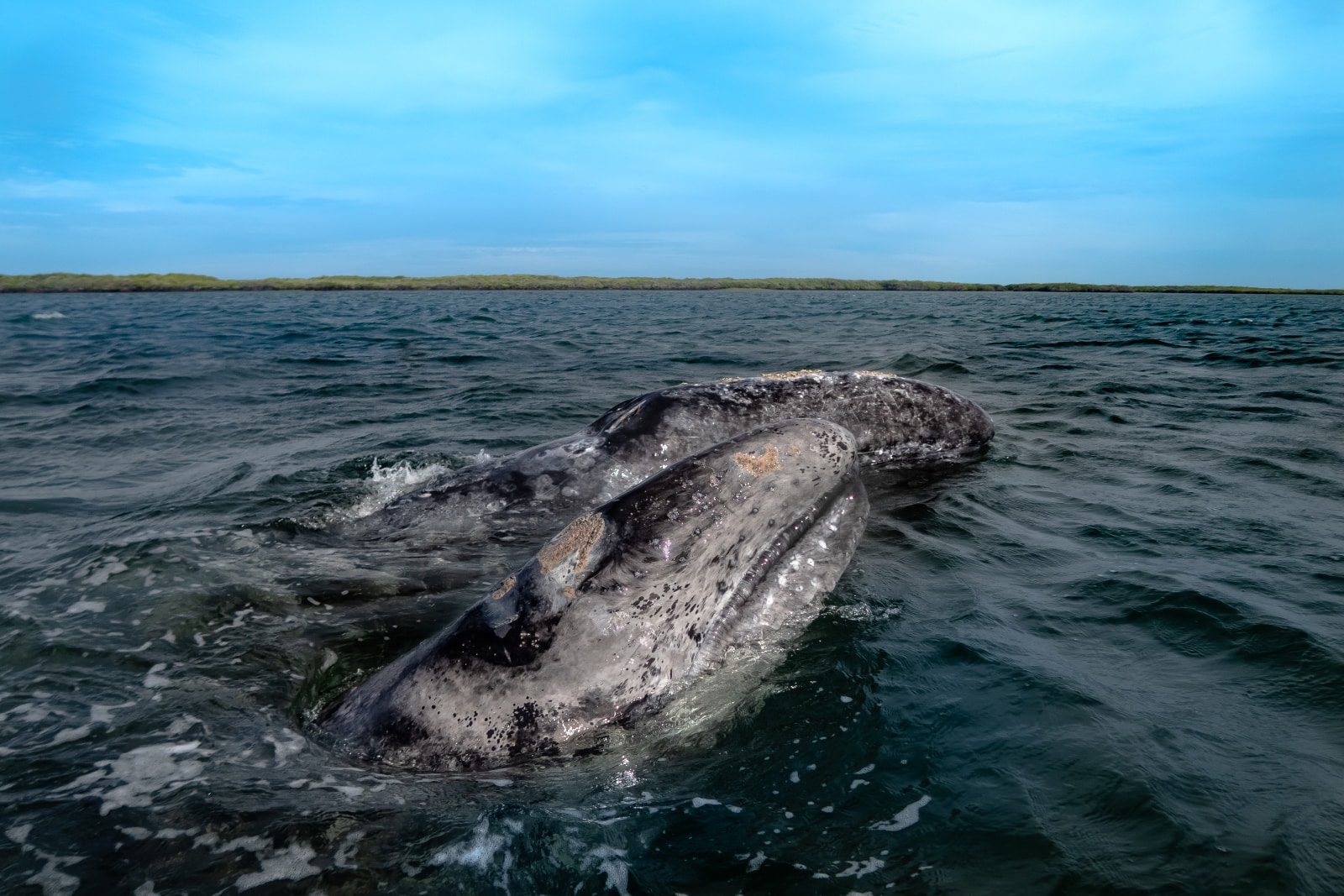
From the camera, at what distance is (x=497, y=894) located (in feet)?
8.21

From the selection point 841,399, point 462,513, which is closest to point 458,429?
point 462,513

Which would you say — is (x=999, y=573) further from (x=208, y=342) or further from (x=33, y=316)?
(x=33, y=316)

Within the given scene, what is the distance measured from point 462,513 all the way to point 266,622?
6.26 ft

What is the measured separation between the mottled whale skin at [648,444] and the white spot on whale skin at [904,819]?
3685 millimetres

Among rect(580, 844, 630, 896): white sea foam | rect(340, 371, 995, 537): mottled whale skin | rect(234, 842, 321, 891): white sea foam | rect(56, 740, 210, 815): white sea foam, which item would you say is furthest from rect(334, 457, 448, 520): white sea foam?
rect(580, 844, 630, 896): white sea foam

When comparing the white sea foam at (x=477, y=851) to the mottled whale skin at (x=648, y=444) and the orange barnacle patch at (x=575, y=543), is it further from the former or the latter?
the mottled whale skin at (x=648, y=444)

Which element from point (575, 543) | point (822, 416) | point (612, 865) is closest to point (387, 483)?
point (822, 416)

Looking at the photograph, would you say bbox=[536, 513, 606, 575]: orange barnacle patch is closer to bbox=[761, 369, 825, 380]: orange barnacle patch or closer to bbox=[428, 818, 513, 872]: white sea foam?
bbox=[428, 818, 513, 872]: white sea foam

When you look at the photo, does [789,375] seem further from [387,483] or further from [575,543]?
[575,543]

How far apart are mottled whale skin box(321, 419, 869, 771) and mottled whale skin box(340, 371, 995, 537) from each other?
7.16 ft

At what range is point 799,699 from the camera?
365 cm

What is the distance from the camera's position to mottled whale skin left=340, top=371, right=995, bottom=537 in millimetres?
6531

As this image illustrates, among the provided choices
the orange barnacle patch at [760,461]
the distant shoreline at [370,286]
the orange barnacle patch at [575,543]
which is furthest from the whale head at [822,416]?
the distant shoreline at [370,286]

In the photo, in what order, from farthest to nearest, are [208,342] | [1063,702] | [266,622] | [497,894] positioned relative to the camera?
[208,342]
[266,622]
[1063,702]
[497,894]
